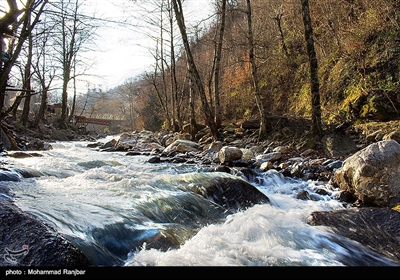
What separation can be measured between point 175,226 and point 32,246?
1808 mm

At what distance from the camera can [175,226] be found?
364 centimetres

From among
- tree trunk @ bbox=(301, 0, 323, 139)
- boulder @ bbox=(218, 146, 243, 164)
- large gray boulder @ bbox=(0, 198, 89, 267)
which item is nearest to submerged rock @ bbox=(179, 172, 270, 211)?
boulder @ bbox=(218, 146, 243, 164)

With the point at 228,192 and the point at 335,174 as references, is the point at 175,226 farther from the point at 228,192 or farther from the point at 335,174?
the point at 335,174

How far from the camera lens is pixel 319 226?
378 cm

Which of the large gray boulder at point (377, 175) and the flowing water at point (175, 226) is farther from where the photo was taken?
the large gray boulder at point (377, 175)

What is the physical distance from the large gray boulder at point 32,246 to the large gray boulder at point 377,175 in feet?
14.5

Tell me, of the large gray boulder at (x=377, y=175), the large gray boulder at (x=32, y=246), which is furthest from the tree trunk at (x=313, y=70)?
the large gray boulder at (x=32, y=246)

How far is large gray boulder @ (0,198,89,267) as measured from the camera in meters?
2.05

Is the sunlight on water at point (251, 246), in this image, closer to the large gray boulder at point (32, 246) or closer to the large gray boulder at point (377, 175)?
the large gray boulder at point (32, 246)

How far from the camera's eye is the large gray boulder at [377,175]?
446 cm

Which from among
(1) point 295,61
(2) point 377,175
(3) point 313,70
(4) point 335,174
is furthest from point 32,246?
(1) point 295,61
